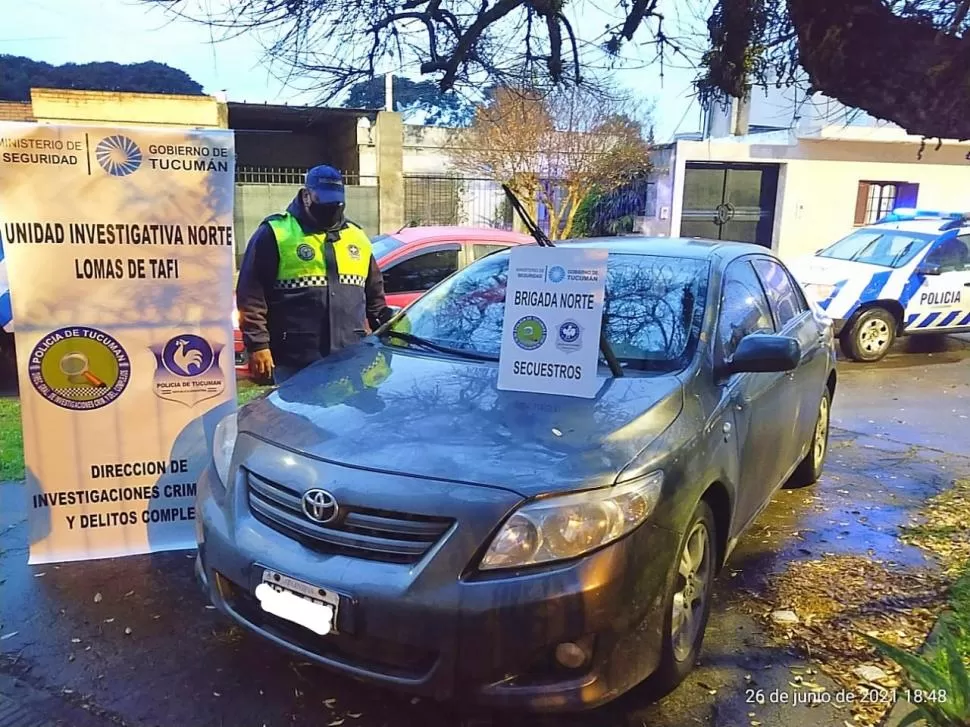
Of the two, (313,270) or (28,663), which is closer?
(28,663)

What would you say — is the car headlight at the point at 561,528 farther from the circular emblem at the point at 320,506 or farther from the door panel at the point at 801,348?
the door panel at the point at 801,348

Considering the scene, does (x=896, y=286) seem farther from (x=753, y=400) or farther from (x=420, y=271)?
(x=753, y=400)

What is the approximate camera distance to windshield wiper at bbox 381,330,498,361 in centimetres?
348

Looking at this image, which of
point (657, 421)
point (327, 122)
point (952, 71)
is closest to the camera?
point (657, 421)

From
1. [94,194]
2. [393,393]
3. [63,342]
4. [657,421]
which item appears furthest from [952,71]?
[63,342]

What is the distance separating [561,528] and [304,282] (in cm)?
242

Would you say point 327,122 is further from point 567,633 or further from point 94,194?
point 567,633

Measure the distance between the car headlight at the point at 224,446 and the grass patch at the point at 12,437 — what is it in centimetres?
114

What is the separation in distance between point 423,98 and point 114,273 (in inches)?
97.9

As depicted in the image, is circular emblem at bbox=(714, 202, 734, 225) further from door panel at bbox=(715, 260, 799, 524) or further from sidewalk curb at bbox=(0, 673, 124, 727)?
sidewalk curb at bbox=(0, 673, 124, 727)

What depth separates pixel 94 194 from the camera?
3.58 metres

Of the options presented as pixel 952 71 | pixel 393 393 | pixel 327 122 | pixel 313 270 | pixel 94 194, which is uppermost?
pixel 327 122

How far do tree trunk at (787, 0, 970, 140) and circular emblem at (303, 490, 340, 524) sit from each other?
101 inches

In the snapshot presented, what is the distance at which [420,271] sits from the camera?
736 cm
